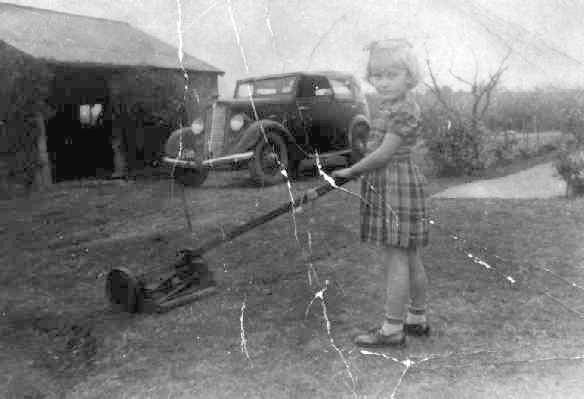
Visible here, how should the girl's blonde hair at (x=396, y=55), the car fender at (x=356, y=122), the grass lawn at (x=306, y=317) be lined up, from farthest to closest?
the car fender at (x=356, y=122)
the girl's blonde hair at (x=396, y=55)
the grass lawn at (x=306, y=317)

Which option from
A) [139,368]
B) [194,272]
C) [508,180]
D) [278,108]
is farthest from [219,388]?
[278,108]

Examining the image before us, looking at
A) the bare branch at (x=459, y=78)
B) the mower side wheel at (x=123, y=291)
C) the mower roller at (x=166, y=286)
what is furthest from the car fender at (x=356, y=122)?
the mower side wheel at (x=123, y=291)

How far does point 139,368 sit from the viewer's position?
2838 mm

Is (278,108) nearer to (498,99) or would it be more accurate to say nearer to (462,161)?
(462,161)

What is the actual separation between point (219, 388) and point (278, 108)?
7048mm

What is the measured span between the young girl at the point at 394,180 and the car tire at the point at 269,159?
5483 mm

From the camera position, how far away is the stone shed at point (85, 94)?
33.4 feet

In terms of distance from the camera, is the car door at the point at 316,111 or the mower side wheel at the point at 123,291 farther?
the car door at the point at 316,111

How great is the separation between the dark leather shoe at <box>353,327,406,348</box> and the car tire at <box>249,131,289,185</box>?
18.2 feet

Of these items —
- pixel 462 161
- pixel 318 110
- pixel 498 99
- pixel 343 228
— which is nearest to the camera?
pixel 343 228

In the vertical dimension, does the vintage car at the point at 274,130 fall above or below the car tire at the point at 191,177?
above

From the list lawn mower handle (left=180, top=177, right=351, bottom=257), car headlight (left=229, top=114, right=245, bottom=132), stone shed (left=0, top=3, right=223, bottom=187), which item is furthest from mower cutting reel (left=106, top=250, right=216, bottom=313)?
stone shed (left=0, top=3, right=223, bottom=187)

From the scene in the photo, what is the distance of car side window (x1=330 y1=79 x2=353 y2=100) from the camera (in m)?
9.95

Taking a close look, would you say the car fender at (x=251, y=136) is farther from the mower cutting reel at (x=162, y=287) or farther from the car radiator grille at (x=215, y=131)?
the mower cutting reel at (x=162, y=287)
